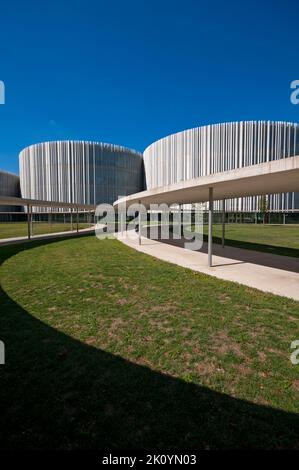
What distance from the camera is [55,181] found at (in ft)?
198

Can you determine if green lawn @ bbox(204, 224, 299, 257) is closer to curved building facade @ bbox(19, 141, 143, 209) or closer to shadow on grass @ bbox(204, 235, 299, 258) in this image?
shadow on grass @ bbox(204, 235, 299, 258)

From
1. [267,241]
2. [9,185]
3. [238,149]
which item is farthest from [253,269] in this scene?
[9,185]

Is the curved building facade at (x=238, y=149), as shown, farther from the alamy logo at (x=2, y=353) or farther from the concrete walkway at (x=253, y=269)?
the alamy logo at (x=2, y=353)

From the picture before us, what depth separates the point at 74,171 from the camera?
59438mm

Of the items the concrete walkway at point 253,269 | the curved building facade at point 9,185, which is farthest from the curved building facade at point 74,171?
the concrete walkway at point 253,269

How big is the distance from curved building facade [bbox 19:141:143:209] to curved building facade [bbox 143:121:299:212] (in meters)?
18.3

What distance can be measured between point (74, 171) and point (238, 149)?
4046 centimetres

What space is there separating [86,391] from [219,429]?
149 cm

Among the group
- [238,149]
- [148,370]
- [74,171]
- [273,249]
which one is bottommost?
[148,370]

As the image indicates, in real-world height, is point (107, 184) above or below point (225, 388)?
above

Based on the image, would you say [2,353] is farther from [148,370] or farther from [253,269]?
[253,269]

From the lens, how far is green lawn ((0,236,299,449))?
7.06 feet

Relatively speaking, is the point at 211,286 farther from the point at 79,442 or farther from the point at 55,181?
the point at 55,181
